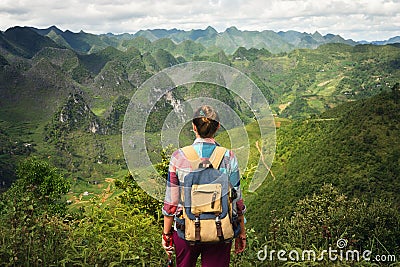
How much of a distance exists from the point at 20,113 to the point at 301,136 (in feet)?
257

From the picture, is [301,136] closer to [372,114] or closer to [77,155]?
[372,114]

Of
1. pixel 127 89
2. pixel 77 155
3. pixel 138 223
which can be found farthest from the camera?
pixel 127 89

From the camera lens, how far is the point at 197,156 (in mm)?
1935

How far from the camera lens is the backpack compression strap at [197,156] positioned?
6.32ft

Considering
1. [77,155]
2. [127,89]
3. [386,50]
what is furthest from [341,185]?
[386,50]

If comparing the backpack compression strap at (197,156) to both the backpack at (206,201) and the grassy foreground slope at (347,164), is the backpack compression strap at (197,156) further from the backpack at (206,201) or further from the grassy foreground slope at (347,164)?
the grassy foreground slope at (347,164)

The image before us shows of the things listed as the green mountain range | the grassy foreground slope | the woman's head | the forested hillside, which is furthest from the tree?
the green mountain range

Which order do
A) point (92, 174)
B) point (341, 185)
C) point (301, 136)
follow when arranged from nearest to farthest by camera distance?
point (341, 185) < point (301, 136) < point (92, 174)

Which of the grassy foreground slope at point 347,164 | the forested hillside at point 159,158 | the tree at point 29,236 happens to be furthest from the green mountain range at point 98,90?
the tree at point 29,236

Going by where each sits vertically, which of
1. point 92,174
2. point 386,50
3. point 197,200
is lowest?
point 92,174

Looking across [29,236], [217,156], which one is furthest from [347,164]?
[29,236]

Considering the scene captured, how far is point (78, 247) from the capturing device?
223 centimetres

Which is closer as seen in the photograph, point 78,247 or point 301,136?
point 78,247

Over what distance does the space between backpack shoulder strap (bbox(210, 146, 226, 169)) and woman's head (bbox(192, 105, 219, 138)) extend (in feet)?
0.30
